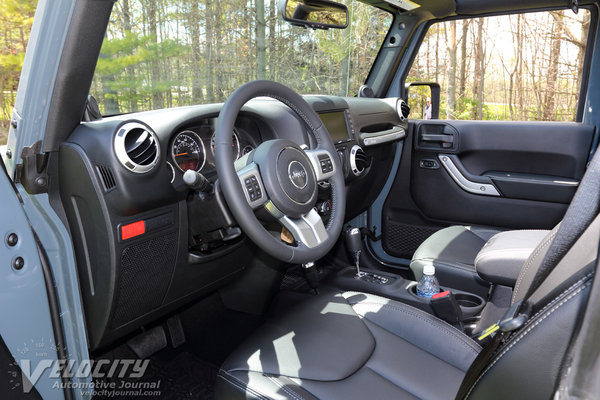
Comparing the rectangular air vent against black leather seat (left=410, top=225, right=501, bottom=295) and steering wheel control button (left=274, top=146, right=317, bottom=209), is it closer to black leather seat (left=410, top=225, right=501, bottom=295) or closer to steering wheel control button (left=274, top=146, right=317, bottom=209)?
steering wheel control button (left=274, top=146, right=317, bottom=209)

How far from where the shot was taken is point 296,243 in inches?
55.1

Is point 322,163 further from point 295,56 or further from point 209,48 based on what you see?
point 295,56

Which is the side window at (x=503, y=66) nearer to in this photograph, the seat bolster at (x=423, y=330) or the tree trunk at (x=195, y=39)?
the tree trunk at (x=195, y=39)

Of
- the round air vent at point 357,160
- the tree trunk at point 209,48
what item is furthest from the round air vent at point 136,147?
the tree trunk at point 209,48

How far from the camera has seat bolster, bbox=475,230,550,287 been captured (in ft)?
5.28

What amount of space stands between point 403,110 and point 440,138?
274 mm

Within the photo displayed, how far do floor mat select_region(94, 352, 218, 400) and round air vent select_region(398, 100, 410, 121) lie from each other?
1.73 m

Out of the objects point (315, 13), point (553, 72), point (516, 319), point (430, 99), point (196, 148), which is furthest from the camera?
point (553, 72)

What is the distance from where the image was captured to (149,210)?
1.43 m

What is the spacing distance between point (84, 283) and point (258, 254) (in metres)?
0.82

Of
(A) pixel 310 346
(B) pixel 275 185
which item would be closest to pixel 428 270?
(A) pixel 310 346

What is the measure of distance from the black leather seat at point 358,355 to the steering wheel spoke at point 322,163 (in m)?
0.41

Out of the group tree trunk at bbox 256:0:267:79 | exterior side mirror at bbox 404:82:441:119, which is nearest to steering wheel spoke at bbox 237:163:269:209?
exterior side mirror at bbox 404:82:441:119

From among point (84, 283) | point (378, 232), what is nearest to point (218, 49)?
point (378, 232)
